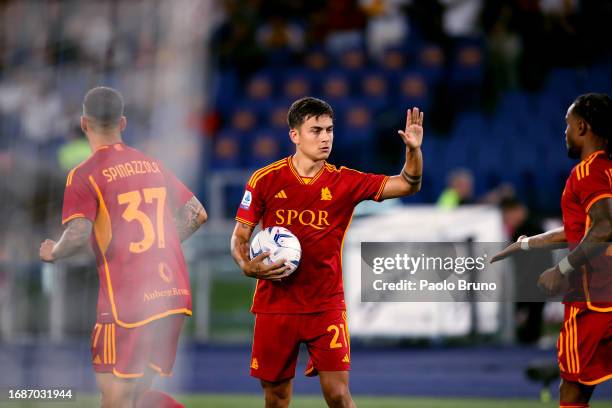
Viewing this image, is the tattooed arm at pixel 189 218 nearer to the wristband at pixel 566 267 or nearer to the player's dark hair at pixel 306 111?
the player's dark hair at pixel 306 111

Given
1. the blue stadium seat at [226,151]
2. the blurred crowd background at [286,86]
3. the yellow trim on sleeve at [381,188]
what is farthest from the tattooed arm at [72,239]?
the blue stadium seat at [226,151]

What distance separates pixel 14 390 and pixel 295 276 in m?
3.23

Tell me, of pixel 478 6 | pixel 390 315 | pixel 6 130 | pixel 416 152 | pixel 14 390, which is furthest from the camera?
pixel 478 6

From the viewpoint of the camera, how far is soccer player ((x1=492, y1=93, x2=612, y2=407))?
15.8 feet

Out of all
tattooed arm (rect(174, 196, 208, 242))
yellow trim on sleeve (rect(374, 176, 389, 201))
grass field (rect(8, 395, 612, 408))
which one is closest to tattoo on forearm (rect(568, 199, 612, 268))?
yellow trim on sleeve (rect(374, 176, 389, 201))

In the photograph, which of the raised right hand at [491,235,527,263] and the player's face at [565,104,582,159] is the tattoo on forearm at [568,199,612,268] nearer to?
the player's face at [565,104,582,159]

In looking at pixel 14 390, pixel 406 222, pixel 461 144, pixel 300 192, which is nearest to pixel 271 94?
pixel 461 144

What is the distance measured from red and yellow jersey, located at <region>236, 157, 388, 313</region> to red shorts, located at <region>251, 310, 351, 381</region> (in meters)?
0.05

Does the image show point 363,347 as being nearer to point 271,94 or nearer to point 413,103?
point 413,103

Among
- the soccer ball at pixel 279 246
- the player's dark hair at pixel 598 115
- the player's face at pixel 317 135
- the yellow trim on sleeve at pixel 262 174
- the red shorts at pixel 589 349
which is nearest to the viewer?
the red shorts at pixel 589 349

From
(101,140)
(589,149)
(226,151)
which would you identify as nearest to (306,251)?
(101,140)

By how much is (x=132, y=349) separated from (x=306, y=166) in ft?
4.32

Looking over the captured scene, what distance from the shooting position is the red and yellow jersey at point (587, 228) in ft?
15.9

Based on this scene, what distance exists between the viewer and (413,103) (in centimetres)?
1495
